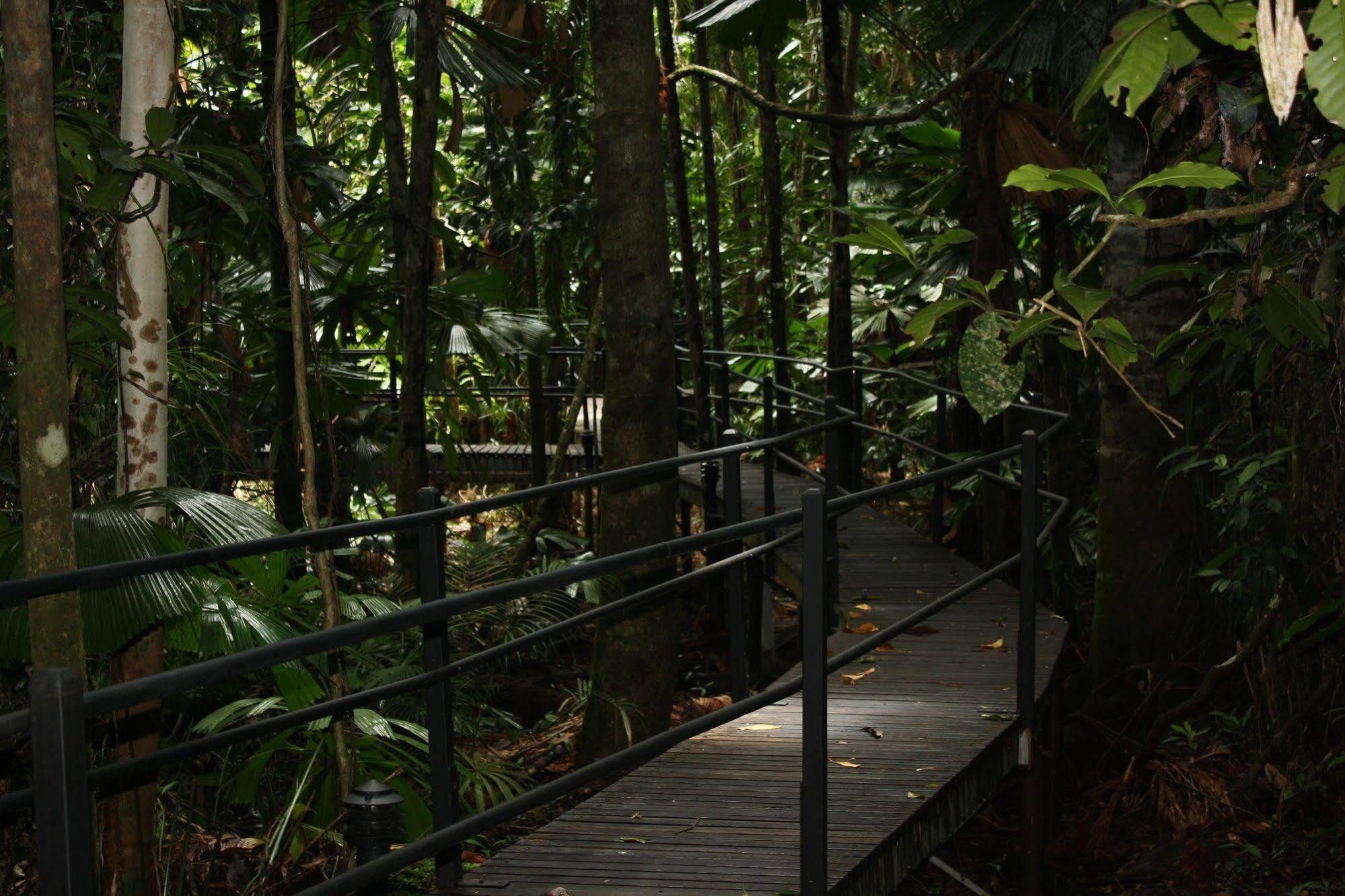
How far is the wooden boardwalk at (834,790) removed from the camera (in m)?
3.37

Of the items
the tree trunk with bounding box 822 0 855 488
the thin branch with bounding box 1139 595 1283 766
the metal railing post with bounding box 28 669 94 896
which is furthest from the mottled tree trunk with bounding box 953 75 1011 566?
the metal railing post with bounding box 28 669 94 896

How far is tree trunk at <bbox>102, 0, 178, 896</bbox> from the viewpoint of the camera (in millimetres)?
3621

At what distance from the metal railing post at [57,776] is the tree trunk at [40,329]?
1252 mm

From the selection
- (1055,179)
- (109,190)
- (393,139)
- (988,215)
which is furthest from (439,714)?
(988,215)

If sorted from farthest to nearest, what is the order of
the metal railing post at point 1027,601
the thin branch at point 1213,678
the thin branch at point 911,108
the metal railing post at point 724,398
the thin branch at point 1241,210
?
the metal railing post at point 724,398
the thin branch at point 911,108
the thin branch at point 1213,678
the metal railing post at point 1027,601
the thin branch at point 1241,210

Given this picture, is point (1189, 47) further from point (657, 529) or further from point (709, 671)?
point (709, 671)

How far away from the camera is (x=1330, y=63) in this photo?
1.74 meters

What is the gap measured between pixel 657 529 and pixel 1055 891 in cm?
217

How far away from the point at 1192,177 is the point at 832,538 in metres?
3.87

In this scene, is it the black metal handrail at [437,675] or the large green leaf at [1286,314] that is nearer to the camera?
the black metal handrail at [437,675]

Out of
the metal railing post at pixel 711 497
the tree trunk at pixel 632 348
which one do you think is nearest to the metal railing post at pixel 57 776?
the tree trunk at pixel 632 348

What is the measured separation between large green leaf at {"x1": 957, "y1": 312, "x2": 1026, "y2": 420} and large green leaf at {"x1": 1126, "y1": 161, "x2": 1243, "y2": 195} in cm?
50

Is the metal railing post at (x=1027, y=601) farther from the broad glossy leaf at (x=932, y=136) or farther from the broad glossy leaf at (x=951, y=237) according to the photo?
the broad glossy leaf at (x=932, y=136)

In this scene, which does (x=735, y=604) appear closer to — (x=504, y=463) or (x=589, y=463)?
(x=589, y=463)
